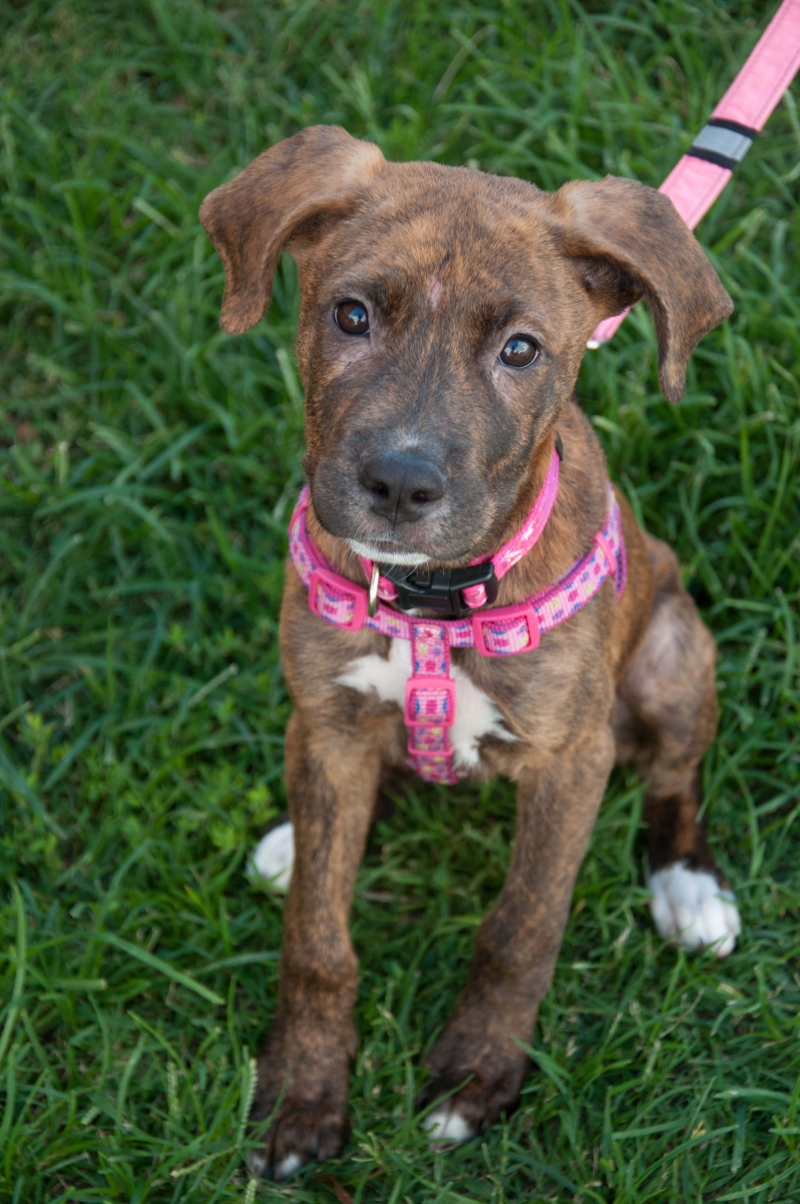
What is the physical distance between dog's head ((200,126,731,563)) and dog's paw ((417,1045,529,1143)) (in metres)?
1.54

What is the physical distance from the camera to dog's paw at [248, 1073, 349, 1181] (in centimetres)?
329

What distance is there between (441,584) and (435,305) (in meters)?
0.68

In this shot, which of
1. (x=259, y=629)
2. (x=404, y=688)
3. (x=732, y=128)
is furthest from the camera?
(x=259, y=629)

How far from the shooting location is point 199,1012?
370 centimetres

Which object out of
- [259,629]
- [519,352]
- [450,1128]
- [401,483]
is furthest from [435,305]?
[450,1128]

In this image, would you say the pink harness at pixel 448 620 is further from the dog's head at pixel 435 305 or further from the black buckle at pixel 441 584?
the dog's head at pixel 435 305

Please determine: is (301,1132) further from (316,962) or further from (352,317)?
(352,317)

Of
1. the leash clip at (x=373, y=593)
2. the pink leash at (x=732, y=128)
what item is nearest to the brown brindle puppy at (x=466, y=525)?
the leash clip at (x=373, y=593)

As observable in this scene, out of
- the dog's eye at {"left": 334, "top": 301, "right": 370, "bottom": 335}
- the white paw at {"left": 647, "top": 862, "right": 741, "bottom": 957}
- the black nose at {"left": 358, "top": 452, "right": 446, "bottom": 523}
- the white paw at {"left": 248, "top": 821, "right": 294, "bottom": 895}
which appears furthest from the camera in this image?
the white paw at {"left": 248, "top": 821, "right": 294, "bottom": 895}

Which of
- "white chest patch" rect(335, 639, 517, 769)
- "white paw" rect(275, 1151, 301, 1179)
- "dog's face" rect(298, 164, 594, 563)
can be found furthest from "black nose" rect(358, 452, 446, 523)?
"white paw" rect(275, 1151, 301, 1179)

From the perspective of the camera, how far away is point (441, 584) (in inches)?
114

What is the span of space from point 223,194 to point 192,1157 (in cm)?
252

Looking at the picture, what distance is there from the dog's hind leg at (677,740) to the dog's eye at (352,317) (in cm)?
159

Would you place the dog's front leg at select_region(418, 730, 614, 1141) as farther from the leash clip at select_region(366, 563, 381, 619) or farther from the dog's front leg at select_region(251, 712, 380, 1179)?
the leash clip at select_region(366, 563, 381, 619)
